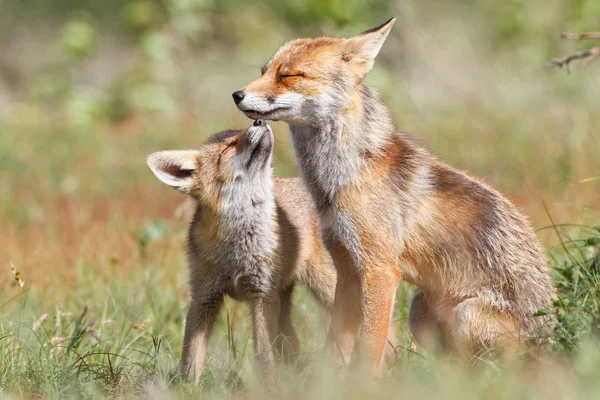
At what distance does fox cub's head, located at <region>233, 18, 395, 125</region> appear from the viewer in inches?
179

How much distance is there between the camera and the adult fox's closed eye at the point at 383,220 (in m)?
4.56

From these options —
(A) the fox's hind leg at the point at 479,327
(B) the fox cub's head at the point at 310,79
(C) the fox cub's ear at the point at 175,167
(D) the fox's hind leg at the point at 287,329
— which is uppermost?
(B) the fox cub's head at the point at 310,79

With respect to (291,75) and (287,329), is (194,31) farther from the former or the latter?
(291,75)

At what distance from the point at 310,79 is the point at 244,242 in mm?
1170

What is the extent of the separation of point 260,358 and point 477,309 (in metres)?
1.29

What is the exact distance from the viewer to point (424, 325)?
4.91 m

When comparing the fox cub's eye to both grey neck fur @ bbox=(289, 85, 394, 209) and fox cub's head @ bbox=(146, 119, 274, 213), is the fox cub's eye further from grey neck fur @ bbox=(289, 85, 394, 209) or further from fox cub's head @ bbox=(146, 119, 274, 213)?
fox cub's head @ bbox=(146, 119, 274, 213)

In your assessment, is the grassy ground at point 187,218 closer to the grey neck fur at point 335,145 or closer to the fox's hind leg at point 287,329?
the fox's hind leg at point 287,329

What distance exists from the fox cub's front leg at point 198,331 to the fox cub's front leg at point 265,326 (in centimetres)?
26

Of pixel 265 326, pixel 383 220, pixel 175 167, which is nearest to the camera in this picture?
pixel 383 220

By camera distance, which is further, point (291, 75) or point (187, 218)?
point (187, 218)

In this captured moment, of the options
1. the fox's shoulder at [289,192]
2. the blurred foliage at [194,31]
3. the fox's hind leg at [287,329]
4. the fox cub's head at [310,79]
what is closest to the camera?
the fox cub's head at [310,79]

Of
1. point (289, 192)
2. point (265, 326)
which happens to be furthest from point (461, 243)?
point (289, 192)

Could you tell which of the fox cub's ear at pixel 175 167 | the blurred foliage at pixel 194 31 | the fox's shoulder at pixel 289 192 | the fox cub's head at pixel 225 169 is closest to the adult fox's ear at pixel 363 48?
the fox cub's head at pixel 225 169
